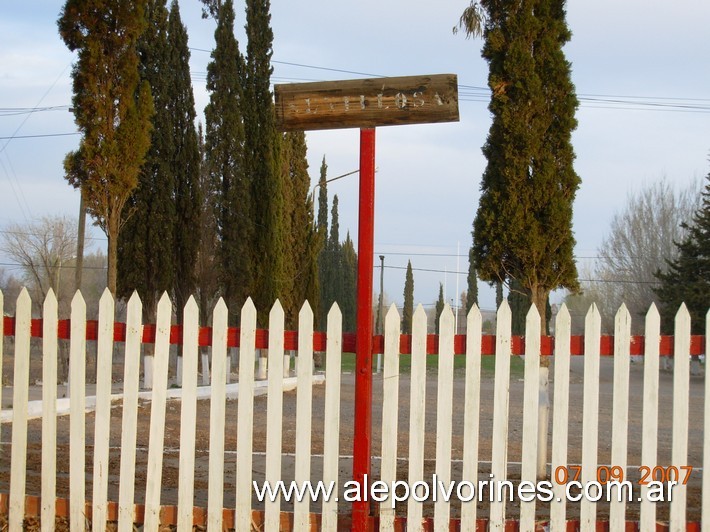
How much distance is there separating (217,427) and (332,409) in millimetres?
768

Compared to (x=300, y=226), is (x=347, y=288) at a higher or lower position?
lower

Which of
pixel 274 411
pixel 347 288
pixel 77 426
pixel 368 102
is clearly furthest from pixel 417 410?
pixel 347 288

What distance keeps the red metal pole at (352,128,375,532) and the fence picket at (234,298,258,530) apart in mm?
669

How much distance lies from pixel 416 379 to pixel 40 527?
2.71m

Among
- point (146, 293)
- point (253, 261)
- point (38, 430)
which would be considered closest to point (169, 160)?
point (146, 293)

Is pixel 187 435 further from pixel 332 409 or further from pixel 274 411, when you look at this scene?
pixel 332 409

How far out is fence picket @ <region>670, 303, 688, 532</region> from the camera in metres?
5.15

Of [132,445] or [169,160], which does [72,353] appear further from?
[169,160]

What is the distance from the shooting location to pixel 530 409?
522cm

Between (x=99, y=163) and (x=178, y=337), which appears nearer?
(x=178, y=337)

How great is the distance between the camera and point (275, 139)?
25.7 metres

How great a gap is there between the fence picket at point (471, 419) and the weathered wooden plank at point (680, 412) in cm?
124

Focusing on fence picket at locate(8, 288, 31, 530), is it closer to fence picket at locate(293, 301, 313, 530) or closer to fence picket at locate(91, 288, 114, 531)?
fence picket at locate(91, 288, 114, 531)
